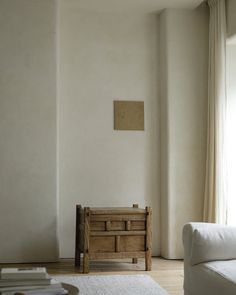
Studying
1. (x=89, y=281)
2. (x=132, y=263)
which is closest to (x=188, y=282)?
(x=89, y=281)

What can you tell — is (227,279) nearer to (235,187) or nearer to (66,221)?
(235,187)

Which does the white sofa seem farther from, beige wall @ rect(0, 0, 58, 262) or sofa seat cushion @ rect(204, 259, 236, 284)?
beige wall @ rect(0, 0, 58, 262)

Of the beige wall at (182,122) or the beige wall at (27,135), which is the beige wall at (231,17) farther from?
the beige wall at (27,135)

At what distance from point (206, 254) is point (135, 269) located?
5.88ft

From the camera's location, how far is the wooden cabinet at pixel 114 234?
14.7 feet

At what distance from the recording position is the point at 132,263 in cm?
490

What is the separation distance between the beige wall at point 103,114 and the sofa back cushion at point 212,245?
232 cm

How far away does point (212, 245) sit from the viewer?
2.95 m

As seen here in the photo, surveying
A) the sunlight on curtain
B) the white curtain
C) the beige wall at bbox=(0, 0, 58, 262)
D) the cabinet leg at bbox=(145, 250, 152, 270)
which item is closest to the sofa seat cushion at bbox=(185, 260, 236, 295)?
the cabinet leg at bbox=(145, 250, 152, 270)

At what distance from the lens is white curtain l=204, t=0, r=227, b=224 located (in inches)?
187

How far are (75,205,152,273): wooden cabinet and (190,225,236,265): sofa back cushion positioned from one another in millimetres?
1597

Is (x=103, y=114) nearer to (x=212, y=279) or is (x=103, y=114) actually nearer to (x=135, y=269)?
(x=135, y=269)

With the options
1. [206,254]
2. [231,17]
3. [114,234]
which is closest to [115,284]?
[114,234]

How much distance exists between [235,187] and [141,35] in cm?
199
